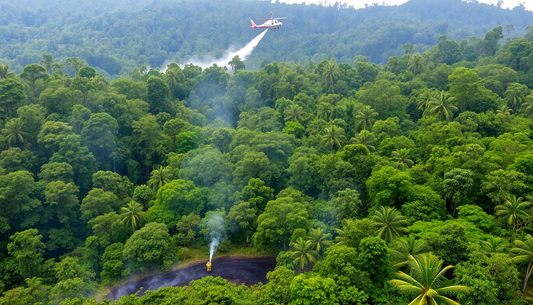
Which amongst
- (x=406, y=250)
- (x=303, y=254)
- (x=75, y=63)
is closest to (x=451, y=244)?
(x=406, y=250)

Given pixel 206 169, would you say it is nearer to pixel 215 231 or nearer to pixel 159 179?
pixel 159 179

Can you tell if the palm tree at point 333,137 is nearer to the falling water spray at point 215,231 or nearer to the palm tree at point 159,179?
the falling water spray at point 215,231

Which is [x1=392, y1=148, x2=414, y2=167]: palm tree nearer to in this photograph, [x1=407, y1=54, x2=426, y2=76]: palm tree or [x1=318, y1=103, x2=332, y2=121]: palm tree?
[x1=318, y1=103, x2=332, y2=121]: palm tree

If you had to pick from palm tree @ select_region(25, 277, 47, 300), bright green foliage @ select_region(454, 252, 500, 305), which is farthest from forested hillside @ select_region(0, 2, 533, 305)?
palm tree @ select_region(25, 277, 47, 300)

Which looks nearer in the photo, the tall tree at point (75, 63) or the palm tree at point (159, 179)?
the palm tree at point (159, 179)

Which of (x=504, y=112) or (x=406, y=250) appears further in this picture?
(x=504, y=112)

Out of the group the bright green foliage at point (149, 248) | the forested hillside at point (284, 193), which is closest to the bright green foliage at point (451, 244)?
the forested hillside at point (284, 193)
